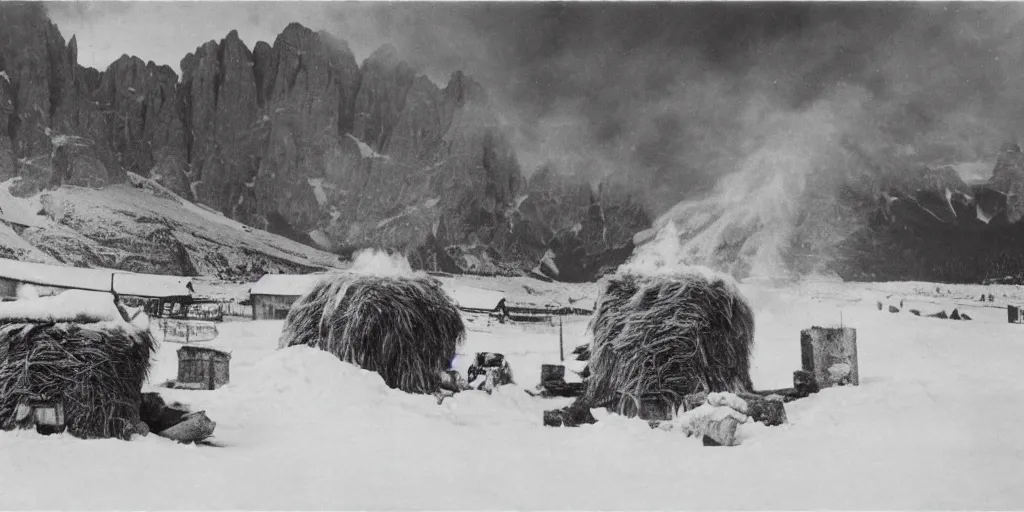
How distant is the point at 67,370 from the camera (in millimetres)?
3701

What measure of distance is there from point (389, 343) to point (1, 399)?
285 cm

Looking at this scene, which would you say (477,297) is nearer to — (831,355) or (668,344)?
(668,344)

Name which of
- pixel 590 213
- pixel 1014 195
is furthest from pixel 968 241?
pixel 590 213

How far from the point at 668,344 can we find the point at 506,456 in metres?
1.60

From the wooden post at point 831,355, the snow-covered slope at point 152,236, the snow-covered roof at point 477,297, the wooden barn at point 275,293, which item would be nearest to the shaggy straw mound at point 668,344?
the wooden post at point 831,355

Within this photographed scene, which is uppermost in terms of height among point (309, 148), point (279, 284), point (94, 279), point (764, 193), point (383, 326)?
point (309, 148)

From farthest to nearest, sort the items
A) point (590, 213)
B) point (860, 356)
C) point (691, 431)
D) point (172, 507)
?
point (590, 213), point (860, 356), point (691, 431), point (172, 507)

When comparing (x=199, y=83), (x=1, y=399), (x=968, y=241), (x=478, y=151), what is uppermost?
(x=199, y=83)

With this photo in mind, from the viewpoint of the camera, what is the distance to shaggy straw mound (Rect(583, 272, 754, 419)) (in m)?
4.91

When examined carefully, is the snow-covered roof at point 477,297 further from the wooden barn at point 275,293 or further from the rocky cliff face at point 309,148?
the wooden barn at point 275,293

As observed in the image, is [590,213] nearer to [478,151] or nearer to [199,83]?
[478,151]

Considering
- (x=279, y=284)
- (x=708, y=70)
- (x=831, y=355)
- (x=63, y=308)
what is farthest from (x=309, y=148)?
(x=831, y=355)

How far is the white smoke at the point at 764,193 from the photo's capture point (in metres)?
9.07

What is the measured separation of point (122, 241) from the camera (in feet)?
35.4
